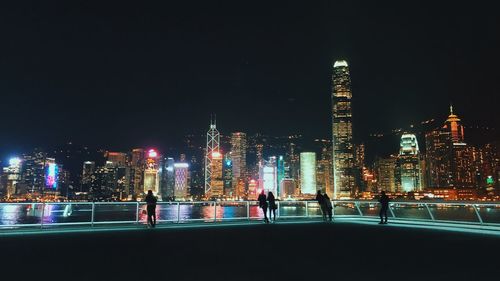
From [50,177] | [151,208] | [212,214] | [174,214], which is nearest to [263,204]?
[151,208]

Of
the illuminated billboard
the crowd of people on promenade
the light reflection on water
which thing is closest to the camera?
the crowd of people on promenade

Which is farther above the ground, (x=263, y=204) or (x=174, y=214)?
(x=263, y=204)

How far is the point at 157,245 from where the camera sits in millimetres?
11062

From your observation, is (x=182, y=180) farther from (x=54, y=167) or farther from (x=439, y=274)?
(x=439, y=274)

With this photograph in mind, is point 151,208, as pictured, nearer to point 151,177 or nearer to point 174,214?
point 174,214

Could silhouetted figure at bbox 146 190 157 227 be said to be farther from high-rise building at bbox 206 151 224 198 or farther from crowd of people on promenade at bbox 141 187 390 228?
high-rise building at bbox 206 151 224 198

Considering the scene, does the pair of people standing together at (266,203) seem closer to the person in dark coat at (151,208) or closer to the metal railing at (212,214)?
the metal railing at (212,214)

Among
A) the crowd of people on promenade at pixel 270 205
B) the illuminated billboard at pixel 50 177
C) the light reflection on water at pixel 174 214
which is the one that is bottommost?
the light reflection on water at pixel 174 214

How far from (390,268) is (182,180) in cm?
18095

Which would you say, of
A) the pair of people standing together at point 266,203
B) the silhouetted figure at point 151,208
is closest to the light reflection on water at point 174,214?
the pair of people standing together at point 266,203

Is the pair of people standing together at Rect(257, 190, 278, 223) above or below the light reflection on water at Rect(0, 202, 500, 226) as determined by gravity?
above

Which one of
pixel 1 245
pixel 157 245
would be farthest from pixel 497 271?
pixel 1 245

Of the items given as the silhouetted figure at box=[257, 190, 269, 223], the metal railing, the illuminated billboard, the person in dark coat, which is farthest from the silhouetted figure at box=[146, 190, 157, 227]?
the illuminated billboard

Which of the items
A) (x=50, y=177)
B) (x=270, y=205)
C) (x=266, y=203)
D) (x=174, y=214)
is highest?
(x=50, y=177)
